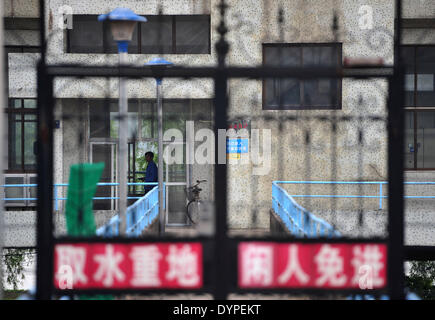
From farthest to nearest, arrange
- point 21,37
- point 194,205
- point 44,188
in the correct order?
point 21,37 < point 194,205 < point 44,188

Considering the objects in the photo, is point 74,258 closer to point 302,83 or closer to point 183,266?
point 183,266

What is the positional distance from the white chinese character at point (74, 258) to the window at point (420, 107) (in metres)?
15.3

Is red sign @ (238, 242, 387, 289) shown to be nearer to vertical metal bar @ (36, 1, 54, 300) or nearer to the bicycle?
vertical metal bar @ (36, 1, 54, 300)

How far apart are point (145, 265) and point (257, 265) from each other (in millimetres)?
1021

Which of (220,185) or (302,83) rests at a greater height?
(302,83)

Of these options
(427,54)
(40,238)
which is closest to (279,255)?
(40,238)

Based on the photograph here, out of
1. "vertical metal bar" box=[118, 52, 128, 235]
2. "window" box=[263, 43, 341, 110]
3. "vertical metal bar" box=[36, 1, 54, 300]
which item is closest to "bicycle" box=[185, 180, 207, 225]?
"window" box=[263, 43, 341, 110]

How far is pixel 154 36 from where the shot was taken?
1841 cm

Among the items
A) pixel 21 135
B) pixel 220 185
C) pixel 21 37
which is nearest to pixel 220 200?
pixel 220 185

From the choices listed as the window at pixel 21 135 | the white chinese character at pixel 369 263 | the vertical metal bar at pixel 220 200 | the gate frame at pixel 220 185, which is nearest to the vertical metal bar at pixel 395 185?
the gate frame at pixel 220 185

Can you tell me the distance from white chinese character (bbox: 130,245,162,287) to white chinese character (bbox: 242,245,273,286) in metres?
0.79

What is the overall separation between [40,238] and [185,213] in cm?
1277

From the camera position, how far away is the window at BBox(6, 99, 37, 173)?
735 inches
